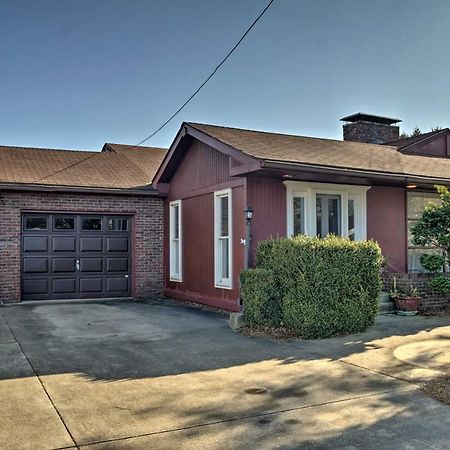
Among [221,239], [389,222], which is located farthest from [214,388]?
[389,222]

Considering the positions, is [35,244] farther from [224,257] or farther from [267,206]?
[267,206]

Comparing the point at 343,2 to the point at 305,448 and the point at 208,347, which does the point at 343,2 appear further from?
the point at 305,448

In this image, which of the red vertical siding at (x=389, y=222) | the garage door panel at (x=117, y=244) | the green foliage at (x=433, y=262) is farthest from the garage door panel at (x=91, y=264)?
the green foliage at (x=433, y=262)

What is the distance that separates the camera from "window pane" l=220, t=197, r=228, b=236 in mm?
11368

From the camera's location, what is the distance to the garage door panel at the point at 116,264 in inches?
542

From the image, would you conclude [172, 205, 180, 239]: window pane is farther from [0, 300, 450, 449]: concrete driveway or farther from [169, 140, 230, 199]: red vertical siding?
[0, 300, 450, 449]: concrete driveway

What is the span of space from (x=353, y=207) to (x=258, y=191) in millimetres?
2533

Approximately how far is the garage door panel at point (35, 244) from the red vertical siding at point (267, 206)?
226 inches

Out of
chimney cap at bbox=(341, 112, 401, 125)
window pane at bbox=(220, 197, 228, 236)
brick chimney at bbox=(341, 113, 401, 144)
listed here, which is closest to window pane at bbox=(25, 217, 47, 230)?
window pane at bbox=(220, 197, 228, 236)

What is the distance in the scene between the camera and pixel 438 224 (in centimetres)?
1092

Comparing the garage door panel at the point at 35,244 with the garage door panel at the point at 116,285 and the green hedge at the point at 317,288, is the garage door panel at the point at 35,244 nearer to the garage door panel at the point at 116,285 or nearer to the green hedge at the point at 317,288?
the garage door panel at the point at 116,285

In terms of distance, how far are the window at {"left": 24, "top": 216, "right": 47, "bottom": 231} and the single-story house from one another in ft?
0.08

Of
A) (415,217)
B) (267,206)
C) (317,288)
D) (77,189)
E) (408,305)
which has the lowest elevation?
(408,305)

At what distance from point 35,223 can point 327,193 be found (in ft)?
23.5
